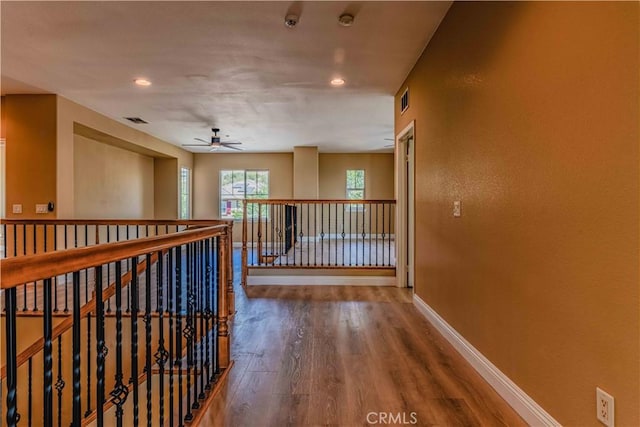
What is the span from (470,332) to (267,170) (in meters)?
8.19

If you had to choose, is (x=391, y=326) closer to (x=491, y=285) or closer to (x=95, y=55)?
(x=491, y=285)

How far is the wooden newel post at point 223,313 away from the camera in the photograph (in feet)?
7.75

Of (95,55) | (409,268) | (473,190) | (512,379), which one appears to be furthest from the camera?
(409,268)

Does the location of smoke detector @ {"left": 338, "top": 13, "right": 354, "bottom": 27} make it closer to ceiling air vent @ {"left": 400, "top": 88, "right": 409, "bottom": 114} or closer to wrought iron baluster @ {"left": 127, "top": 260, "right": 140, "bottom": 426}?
ceiling air vent @ {"left": 400, "top": 88, "right": 409, "bottom": 114}

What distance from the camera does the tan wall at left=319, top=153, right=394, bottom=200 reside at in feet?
32.8

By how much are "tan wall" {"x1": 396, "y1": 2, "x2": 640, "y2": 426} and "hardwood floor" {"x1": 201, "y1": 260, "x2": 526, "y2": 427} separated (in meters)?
0.29

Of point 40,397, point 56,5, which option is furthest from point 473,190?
point 40,397

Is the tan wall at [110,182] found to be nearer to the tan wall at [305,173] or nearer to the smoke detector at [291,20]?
the tan wall at [305,173]

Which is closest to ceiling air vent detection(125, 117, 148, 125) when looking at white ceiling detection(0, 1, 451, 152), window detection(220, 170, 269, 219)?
white ceiling detection(0, 1, 451, 152)

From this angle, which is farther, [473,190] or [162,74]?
[162,74]

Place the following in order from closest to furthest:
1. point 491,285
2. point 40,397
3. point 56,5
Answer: point 491,285 < point 56,5 < point 40,397

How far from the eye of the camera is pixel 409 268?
4.75 meters

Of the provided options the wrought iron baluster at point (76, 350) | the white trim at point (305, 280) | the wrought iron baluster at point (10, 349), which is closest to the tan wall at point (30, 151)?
the white trim at point (305, 280)

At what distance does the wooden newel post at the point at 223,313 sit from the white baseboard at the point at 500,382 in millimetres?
1717
